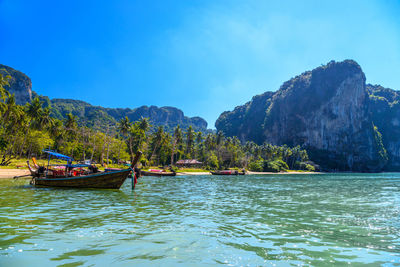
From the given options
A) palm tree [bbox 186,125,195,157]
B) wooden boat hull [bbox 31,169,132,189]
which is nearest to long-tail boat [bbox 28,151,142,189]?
wooden boat hull [bbox 31,169,132,189]

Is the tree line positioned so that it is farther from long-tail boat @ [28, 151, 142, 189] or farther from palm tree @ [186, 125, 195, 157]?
long-tail boat @ [28, 151, 142, 189]

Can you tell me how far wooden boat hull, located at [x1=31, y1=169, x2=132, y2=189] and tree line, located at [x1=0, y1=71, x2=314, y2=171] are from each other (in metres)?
22.9

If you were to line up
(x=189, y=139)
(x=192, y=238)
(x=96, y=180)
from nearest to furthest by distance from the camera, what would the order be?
(x=192, y=238) → (x=96, y=180) → (x=189, y=139)

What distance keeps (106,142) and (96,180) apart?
172 ft

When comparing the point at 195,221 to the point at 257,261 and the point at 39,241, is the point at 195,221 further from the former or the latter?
the point at 39,241

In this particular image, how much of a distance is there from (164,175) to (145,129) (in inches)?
1110

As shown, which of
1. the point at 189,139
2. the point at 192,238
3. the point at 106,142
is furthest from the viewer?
the point at 189,139

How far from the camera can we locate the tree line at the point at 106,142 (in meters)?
60.8

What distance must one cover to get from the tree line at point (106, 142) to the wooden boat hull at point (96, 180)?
22.9 m

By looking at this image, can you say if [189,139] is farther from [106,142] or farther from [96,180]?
[96,180]

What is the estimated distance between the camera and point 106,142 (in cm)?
7400

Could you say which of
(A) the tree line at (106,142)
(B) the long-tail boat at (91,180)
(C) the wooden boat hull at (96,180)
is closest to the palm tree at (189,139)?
(A) the tree line at (106,142)

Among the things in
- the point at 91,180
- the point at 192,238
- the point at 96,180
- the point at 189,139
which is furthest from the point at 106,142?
the point at 192,238

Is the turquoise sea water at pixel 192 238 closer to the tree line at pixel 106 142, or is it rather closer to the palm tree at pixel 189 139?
the tree line at pixel 106 142
